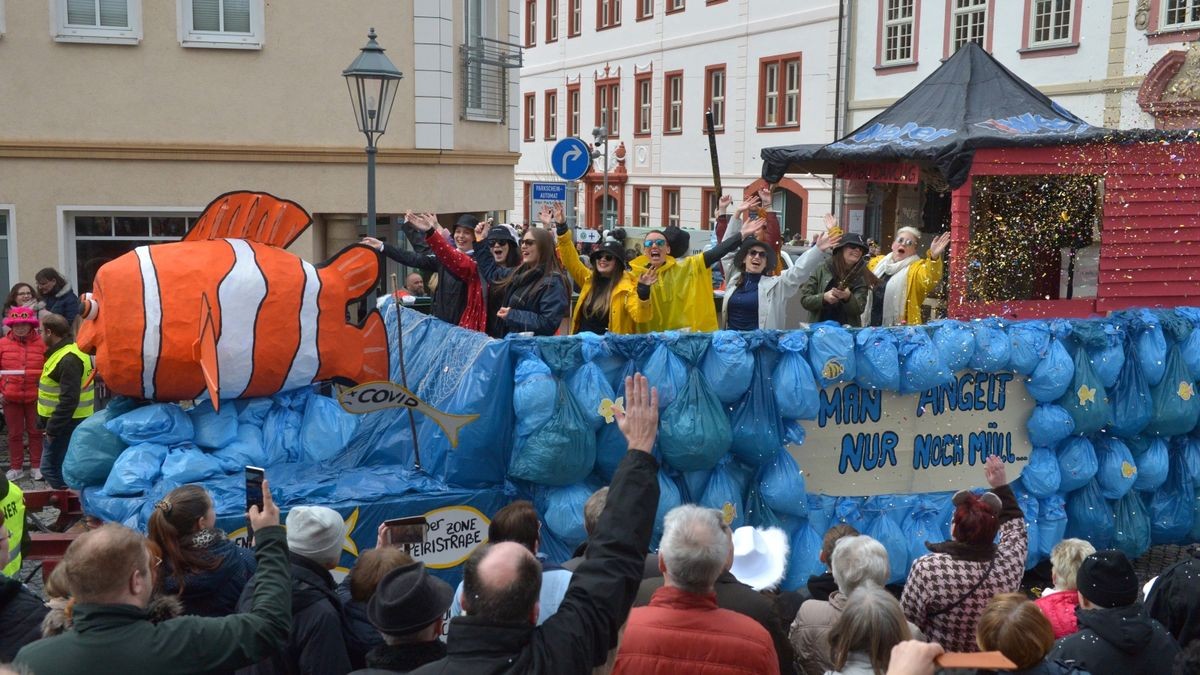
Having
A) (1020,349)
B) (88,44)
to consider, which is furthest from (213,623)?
(88,44)

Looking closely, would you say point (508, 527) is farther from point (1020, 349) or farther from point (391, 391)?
point (1020, 349)

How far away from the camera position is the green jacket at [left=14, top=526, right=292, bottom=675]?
9.04 feet

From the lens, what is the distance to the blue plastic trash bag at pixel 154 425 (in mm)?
5891

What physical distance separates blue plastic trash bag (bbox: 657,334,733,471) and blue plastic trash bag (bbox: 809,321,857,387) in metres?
0.62

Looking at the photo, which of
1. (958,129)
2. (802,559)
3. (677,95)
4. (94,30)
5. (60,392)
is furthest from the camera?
(677,95)

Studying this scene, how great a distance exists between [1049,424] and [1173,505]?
121 cm

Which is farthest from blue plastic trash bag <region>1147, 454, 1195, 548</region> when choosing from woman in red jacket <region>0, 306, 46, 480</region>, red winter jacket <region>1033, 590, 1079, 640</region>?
woman in red jacket <region>0, 306, 46, 480</region>

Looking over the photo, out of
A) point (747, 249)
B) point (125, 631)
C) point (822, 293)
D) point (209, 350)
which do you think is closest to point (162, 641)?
point (125, 631)

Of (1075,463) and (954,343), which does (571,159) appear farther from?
(1075,463)

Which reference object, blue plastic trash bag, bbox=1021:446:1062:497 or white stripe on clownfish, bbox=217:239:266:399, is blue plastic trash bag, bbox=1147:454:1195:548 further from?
white stripe on clownfish, bbox=217:239:266:399

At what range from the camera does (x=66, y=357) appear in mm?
8266

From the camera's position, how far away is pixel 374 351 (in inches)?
253

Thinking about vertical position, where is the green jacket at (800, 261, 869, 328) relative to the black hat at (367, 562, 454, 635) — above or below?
above

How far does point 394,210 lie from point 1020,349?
28.3ft
